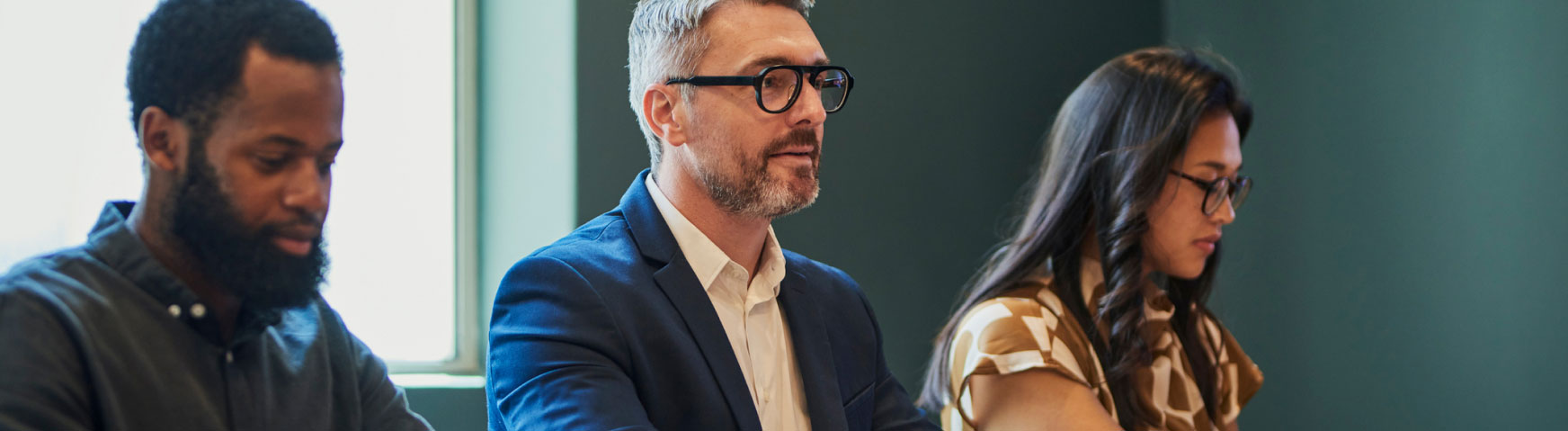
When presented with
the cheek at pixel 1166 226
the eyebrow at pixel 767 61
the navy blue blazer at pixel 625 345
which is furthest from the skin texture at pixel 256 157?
the cheek at pixel 1166 226

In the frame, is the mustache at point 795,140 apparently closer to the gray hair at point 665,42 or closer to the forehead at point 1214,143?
the gray hair at point 665,42

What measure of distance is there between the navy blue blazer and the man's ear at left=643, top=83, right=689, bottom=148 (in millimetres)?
81

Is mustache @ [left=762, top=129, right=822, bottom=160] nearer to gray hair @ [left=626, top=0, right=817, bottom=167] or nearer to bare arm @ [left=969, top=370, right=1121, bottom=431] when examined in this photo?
gray hair @ [left=626, top=0, right=817, bottom=167]

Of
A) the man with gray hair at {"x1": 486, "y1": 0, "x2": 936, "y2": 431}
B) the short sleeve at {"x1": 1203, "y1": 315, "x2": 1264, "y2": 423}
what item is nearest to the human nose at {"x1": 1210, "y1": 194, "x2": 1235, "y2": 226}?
the short sleeve at {"x1": 1203, "y1": 315, "x2": 1264, "y2": 423}

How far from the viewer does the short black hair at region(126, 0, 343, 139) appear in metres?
0.78

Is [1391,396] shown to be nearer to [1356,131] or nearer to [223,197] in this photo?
[1356,131]

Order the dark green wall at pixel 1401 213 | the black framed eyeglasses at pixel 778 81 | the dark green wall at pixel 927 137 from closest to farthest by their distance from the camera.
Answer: the black framed eyeglasses at pixel 778 81 → the dark green wall at pixel 1401 213 → the dark green wall at pixel 927 137

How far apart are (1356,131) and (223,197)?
113 inches

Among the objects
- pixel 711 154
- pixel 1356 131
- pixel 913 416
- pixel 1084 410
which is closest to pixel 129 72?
pixel 711 154

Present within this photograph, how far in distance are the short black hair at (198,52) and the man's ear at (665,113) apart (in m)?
0.82

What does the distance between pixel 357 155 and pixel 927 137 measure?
157 cm

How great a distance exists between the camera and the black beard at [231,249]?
0.79 meters

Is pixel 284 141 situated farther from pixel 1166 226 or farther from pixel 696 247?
pixel 1166 226

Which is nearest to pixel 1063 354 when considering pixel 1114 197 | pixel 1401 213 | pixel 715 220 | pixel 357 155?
pixel 1114 197
